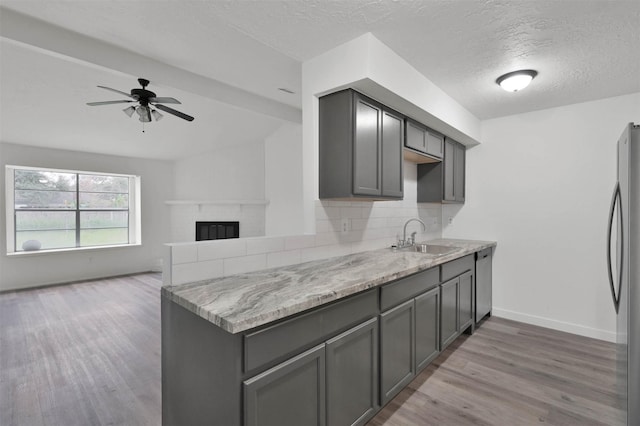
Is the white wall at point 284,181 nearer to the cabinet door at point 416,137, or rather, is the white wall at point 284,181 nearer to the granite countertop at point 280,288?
the cabinet door at point 416,137

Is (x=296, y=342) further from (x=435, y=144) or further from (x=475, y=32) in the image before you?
(x=435, y=144)

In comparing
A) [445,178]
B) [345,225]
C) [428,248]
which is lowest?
[428,248]

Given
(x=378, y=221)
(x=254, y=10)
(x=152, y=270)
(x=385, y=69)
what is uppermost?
(x=254, y=10)

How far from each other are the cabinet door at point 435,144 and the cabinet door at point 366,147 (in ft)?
3.16

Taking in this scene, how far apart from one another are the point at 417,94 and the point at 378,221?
1.26 metres

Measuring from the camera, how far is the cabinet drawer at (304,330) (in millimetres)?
1195

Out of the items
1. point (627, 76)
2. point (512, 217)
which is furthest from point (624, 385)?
point (627, 76)

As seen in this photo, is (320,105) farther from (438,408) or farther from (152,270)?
(152,270)

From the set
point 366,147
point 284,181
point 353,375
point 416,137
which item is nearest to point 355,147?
point 366,147

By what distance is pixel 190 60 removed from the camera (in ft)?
9.77

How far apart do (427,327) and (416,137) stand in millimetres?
1738

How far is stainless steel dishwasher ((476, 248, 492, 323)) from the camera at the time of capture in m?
3.34

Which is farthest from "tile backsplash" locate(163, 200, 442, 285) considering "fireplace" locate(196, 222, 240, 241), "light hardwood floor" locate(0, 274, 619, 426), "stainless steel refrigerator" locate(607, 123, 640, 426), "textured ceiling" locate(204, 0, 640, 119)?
"fireplace" locate(196, 222, 240, 241)

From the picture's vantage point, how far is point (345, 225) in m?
2.71
